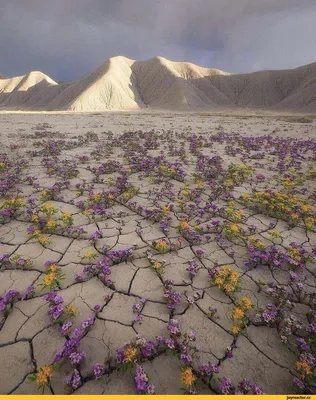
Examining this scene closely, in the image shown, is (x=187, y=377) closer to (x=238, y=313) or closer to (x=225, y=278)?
(x=238, y=313)

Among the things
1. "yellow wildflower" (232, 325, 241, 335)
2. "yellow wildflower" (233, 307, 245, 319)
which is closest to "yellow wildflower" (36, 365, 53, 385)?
"yellow wildflower" (232, 325, 241, 335)

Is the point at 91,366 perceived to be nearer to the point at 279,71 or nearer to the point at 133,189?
the point at 133,189

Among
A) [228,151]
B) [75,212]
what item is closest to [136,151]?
[228,151]

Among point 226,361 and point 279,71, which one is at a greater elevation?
point 279,71

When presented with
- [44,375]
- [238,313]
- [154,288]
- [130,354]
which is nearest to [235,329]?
[238,313]

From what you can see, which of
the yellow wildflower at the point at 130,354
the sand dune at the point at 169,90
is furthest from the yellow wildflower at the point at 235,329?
the sand dune at the point at 169,90

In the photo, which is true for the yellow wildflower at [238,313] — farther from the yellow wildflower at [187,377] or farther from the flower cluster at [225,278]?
the yellow wildflower at [187,377]

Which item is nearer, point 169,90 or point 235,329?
point 235,329

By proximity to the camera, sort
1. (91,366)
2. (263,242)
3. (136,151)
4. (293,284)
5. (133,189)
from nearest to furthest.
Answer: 1. (91,366)
2. (293,284)
3. (263,242)
4. (133,189)
5. (136,151)
